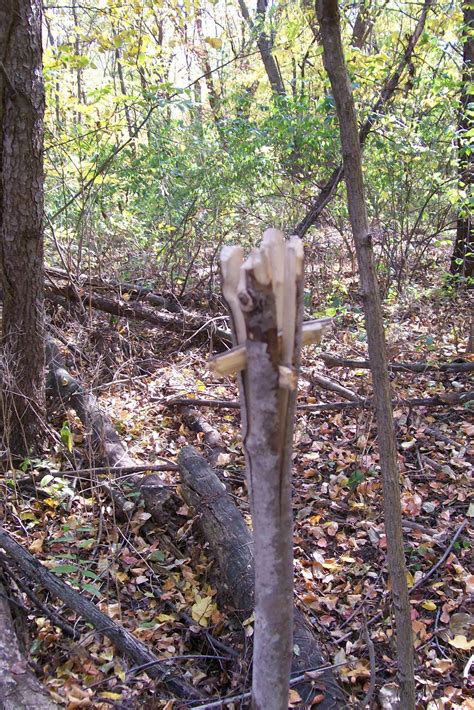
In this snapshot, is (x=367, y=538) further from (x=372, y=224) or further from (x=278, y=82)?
(x=278, y=82)

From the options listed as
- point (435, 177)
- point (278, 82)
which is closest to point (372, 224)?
point (435, 177)

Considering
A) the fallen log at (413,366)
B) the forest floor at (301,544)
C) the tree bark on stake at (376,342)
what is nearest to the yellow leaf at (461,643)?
the forest floor at (301,544)

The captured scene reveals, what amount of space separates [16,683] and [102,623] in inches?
18.1

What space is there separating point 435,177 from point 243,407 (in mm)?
5494

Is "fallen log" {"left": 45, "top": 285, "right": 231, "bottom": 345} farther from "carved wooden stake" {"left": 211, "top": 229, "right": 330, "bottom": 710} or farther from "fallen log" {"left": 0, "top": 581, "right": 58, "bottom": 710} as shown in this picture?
"carved wooden stake" {"left": 211, "top": 229, "right": 330, "bottom": 710}

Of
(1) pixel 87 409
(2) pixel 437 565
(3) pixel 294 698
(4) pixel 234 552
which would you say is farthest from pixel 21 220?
(2) pixel 437 565

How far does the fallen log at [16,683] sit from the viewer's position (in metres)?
1.81

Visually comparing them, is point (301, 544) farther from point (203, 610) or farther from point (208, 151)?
point (208, 151)

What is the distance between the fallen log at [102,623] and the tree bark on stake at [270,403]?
1124 millimetres

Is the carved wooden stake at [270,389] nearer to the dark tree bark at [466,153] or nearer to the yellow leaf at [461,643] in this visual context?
the yellow leaf at [461,643]

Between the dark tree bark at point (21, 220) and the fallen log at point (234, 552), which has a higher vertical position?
the dark tree bark at point (21, 220)

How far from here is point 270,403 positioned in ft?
3.45

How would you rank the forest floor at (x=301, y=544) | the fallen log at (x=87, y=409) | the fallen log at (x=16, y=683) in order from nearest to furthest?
the fallen log at (x=16, y=683) < the forest floor at (x=301, y=544) < the fallen log at (x=87, y=409)

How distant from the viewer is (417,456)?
3766mm
